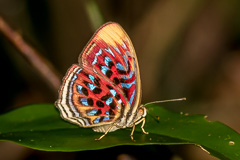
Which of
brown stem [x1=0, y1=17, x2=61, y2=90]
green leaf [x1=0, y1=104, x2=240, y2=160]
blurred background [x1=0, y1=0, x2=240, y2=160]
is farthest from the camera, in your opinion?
blurred background [x1=0, y1=0, x2=240, y2=160]

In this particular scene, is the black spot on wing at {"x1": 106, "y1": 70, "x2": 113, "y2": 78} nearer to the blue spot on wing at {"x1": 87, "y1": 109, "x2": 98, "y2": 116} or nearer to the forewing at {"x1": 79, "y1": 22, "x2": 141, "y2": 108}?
the forewing at {"x1": 79, "y1": 22, "x2": 141, "y2": 108}

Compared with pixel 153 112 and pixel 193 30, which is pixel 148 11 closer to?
pixel 193 30

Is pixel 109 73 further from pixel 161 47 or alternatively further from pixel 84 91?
pixel 161 47

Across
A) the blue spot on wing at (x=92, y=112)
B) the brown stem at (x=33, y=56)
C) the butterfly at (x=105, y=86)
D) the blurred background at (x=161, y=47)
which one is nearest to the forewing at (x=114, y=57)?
the butterfly at (x=105, y=86)

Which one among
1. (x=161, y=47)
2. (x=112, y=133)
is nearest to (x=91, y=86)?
(x=112, y=133)

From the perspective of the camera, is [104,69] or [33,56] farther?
[33,56]

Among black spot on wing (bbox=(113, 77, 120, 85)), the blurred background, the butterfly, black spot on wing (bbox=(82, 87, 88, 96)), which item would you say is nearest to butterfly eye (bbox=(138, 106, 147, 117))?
the butterfly
